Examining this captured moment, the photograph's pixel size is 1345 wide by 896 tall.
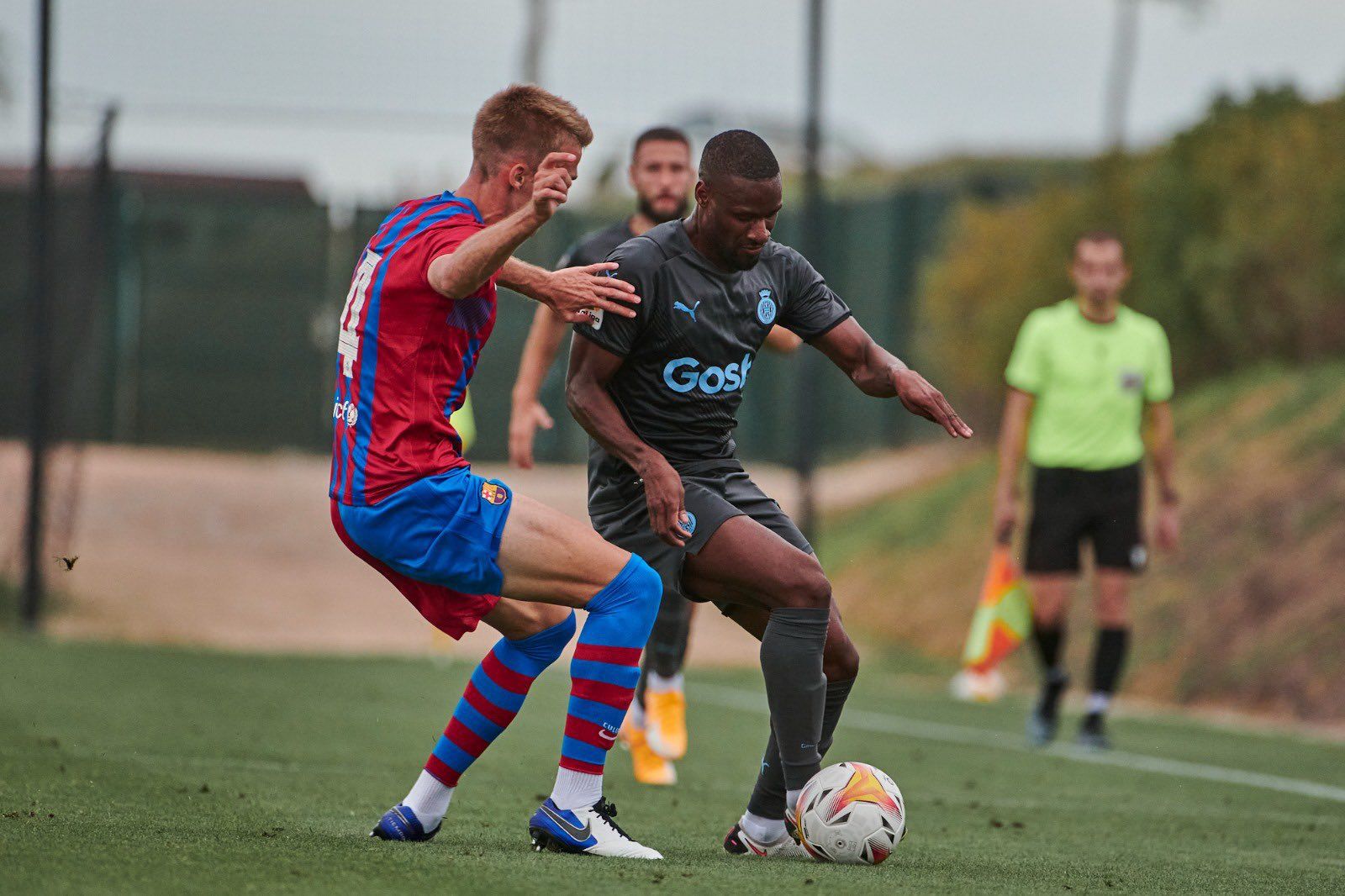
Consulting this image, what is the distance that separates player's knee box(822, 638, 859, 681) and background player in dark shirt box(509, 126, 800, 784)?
1.84 metres

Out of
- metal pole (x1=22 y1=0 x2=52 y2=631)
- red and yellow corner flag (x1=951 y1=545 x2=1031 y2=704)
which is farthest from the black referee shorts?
metal pole (x1=22 y1=0 x2=52 y2=631)

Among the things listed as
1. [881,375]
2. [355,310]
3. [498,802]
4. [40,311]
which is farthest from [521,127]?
[40,311]

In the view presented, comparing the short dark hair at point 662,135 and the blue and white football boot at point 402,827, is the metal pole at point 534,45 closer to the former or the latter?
the short dark hair at point 662,135

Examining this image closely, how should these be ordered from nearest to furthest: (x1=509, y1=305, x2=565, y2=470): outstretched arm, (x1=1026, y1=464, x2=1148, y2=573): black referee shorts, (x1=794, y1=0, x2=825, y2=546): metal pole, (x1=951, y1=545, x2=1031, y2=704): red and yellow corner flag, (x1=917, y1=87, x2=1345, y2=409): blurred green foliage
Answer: (x1=509, y1=305, x2=565, y2=470): outstretched arm < (x1=1026, y1=464, x2=1148, y2=573): black referee shorts < (x1=951, y1=545, x2=1031, y2=704): red and yellow corner flag < (x1=917, y1=87, x2=1345, y2=409): blurred green foliage < (x1=794, y1=0, x2=825, y2=546): metal pole

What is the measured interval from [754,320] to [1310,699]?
282 inches

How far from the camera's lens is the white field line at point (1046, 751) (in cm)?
754

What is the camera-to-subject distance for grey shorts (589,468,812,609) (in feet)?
16.0

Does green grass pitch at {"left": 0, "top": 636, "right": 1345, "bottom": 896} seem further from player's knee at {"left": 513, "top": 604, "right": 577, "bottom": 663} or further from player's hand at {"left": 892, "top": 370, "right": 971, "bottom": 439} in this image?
player's hand at {"left": 892, "top": 370, "right": 971, "bottom": 439}

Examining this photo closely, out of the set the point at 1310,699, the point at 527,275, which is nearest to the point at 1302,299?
the point at 1310,699

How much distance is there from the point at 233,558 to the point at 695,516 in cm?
1303

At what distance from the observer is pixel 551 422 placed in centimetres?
702

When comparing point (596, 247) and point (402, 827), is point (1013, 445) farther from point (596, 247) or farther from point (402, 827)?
point (402, 827)

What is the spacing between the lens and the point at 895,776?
749cm

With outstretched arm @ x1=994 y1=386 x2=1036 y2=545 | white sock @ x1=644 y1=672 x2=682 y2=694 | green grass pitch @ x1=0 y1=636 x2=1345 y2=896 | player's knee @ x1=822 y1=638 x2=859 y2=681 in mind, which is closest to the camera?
green grass pitch @ x1=0 y1=636 x2=1345 y2=896
